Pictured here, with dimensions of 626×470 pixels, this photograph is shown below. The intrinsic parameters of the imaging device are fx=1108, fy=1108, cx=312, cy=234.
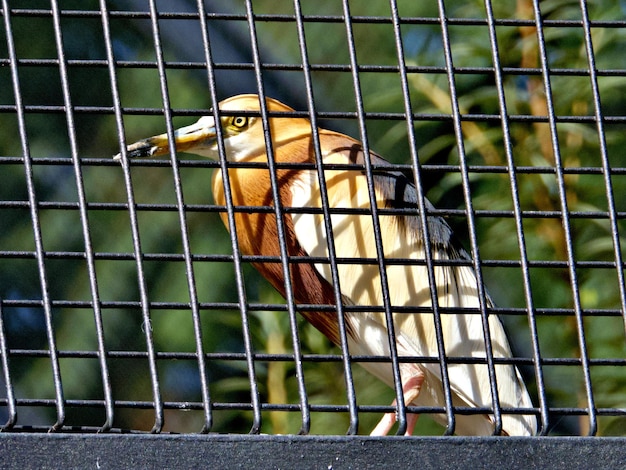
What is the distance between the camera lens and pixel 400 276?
2.34 meters

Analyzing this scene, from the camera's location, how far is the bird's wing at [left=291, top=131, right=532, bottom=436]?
2202 millimetres

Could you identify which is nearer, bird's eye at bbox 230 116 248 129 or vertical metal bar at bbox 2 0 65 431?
vertical metal bar at bbox 2 0 65 431

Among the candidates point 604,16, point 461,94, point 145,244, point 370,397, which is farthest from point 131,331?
point 604,16

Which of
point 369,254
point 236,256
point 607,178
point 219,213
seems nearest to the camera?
point 236,256

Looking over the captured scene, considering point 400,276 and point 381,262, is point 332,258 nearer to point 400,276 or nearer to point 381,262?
point 381,262

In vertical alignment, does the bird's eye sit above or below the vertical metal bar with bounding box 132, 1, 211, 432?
above

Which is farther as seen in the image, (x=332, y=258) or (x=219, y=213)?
(x=219, y=213)

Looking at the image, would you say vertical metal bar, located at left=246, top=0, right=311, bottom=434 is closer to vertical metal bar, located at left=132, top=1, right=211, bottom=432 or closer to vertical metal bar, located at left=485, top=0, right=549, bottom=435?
vertical metal bar, located at left=132, top=1, right=211, bottom=432

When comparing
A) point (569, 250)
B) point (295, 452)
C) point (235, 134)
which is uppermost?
point (235, 134)

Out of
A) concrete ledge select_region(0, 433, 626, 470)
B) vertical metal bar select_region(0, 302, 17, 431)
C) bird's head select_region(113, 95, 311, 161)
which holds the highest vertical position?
bird's head select_region(113, 95, 311, 161)

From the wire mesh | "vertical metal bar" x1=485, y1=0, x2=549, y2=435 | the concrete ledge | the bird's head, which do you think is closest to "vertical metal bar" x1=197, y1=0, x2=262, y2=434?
the concrete ledge

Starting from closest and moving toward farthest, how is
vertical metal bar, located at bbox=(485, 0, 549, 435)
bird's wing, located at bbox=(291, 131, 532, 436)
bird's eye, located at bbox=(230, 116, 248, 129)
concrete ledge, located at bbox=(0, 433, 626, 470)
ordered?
concrete ledge, located at bbox=(0, 433, 626, 470), vertical metal bar, located at bbox=(485, 0, 549, 435), bird's wing, located at bbox=(291, 131, 532, 436), bird's eye, located at bbox=(230, 116, 248, 129)

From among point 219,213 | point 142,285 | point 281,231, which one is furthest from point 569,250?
point 219,213

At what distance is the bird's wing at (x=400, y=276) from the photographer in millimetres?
→ 2202
